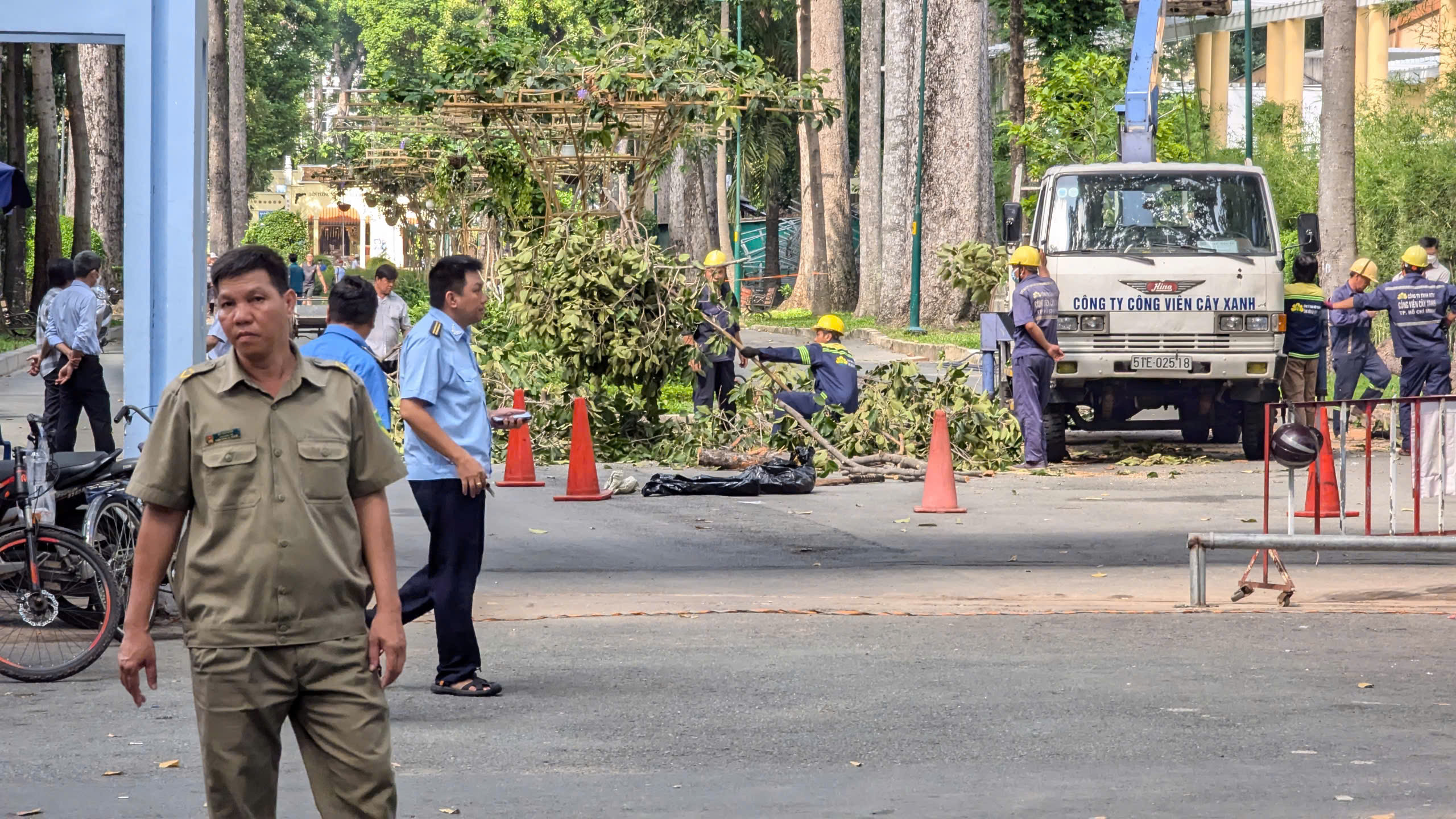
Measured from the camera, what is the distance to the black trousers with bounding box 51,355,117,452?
14188 millimetres

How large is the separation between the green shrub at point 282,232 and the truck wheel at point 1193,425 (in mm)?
48645

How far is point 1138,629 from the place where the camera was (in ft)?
28.1

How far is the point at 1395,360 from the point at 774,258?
35714mm

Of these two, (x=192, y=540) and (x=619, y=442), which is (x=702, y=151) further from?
(x=192, y=540)

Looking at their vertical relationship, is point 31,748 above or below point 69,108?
below

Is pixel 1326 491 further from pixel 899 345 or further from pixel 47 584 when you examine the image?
pixel 899 345

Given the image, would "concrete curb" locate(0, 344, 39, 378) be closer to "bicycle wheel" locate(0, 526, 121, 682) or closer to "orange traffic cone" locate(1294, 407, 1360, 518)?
"bicycle wheel" locate(0, 526, 121, 682)

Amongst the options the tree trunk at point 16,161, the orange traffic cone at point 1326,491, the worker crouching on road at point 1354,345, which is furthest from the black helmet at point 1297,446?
the tree trunk at point 16,161

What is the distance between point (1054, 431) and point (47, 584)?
398 inches

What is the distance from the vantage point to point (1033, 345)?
49.7 feet

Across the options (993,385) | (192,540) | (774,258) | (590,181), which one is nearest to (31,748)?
(192,540)

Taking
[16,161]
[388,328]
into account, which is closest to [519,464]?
[388,328]

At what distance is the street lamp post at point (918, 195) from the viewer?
3194 cm

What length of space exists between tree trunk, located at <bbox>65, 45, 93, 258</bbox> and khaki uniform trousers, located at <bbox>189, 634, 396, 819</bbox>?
34.6 metres
